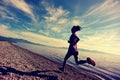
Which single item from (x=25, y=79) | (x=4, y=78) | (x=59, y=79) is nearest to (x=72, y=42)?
(x=59, y=79)

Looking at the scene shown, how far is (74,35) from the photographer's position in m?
10.7

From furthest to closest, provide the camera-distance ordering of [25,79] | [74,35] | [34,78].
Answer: [74,35]
[34,78]
[25,79]

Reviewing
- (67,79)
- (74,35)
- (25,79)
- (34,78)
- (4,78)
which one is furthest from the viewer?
(67,79)

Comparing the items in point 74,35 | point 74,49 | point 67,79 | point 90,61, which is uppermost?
point 74,35

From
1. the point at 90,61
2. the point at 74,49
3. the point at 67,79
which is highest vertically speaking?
the point at 74,49

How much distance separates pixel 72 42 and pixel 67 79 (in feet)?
10.7

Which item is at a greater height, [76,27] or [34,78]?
[76,27]

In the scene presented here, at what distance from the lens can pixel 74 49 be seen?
10.8 metres

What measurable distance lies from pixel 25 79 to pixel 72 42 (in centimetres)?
411

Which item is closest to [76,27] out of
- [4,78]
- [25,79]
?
[25,79]

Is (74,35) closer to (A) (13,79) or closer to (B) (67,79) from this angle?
(B) (67,79)

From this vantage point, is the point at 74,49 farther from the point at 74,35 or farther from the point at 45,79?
the point at 45,79

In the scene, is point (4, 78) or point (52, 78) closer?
point (4, 78)

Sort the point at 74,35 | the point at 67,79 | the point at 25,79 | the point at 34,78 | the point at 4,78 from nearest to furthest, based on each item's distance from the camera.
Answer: the point at 4,78 → the point at 25,79 → the point at 34,78 → the point at 74,35 → the point at 67,79
